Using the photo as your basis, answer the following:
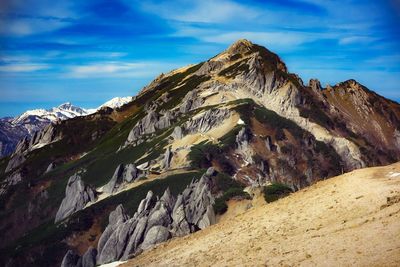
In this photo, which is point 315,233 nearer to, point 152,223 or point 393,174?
point 393,174

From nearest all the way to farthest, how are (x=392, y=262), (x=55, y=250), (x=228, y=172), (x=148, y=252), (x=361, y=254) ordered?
(x=392, y=262) < (x=361, y=254) < (x=148, y=252) < (x=55, y=250) < (x=228, y=172)

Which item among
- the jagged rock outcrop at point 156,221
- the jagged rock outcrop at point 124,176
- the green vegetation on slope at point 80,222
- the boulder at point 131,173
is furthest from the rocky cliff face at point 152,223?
the jagged rock outcrop at point 124,176

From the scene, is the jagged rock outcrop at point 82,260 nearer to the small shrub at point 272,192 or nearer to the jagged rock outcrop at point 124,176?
the jagged rock outcrop at point 124,176

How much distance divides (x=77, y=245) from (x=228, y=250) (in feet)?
438

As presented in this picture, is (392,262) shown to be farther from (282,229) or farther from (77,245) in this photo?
(77,245)

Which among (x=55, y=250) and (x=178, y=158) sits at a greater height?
(x=178, y=158)

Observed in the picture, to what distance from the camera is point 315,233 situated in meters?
43.1

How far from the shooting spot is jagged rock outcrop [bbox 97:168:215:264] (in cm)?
11800

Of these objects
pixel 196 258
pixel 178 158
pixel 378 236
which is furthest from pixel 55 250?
pixel 378 236

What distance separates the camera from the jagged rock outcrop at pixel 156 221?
118000mm

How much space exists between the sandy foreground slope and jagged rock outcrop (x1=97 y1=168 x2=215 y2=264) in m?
57.8

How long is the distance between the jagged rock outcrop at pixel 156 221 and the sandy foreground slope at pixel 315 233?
57.8 m

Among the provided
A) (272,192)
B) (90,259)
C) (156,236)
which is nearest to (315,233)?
(156,236)

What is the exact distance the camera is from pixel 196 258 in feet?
157
